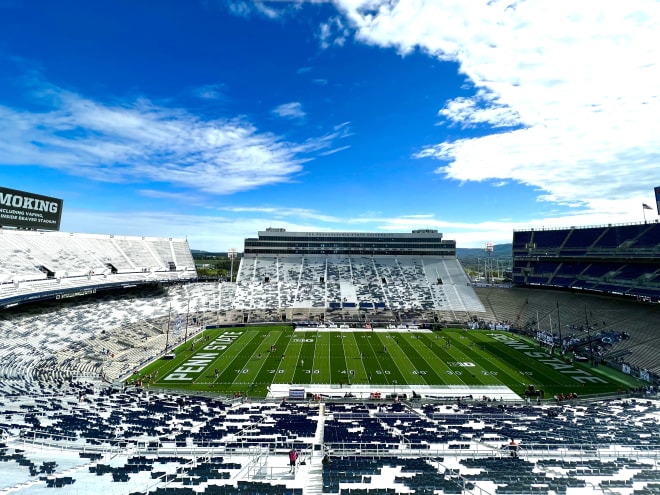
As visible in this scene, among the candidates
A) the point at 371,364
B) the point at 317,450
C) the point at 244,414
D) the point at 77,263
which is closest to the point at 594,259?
the point at 371,364

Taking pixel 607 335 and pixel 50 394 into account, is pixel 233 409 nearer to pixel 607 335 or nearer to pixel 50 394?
pixel 50 394

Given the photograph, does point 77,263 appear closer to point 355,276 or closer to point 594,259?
point 355,276

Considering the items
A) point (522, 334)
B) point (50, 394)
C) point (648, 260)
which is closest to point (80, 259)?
point (50, 394)

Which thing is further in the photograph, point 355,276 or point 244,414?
point 355,276

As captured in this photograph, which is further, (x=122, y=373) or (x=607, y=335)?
(x=607, y=335)

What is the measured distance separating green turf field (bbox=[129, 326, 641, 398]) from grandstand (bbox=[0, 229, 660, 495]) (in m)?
3.64

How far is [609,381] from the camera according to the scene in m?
34.3

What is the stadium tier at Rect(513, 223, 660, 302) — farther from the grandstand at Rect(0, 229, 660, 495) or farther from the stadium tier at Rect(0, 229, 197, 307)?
the stadium tier at Rect(0, 229, 197, 307)

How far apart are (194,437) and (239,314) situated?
152 feet

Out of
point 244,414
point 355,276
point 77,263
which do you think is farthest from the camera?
point 355,276

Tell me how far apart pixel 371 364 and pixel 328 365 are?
447cm

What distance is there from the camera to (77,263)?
54.5 meters

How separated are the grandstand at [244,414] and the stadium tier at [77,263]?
313 millimetres

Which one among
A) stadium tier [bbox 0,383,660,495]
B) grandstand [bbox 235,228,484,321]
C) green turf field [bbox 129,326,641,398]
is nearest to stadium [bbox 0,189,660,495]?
stadium tier [bbox 0,383,660,495]
